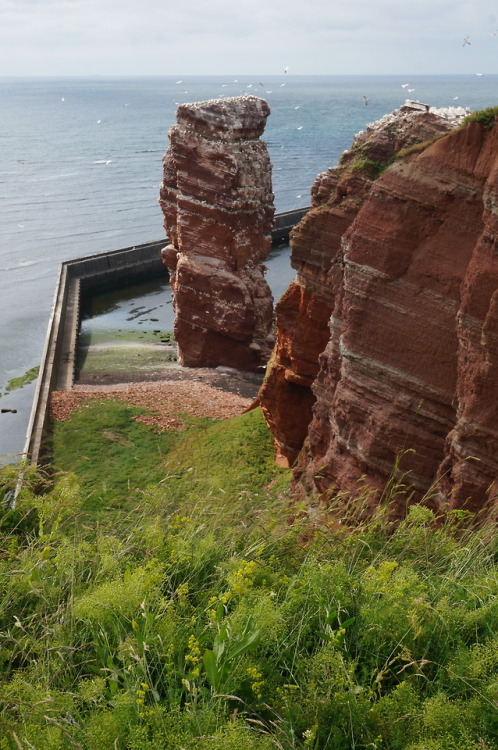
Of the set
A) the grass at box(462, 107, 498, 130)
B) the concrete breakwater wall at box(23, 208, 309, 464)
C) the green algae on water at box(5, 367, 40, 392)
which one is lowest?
the green algae on water at box(5, 367, 40, 392)

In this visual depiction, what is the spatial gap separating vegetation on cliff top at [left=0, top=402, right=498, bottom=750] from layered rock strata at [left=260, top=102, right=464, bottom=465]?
745 cm

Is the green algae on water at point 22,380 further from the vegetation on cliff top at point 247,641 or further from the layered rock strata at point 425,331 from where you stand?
the vegetation on cliff top at point 247,641

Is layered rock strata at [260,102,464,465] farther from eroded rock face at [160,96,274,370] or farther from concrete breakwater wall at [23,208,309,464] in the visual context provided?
eroded rock face at [160,96,274,370]

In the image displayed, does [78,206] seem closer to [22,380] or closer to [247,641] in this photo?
[22,380]

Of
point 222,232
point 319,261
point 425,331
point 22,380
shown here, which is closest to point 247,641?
point 425,331

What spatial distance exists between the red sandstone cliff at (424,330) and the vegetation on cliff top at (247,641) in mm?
3184

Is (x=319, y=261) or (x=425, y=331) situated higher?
(x=319, y=261)

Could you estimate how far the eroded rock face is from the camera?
94.2 ft

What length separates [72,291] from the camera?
48.2 metres

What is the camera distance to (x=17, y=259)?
202 feet

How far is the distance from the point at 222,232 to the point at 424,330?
800 inches

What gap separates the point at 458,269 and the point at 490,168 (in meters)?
1.38

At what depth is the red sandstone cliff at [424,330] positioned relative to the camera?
9.66 m

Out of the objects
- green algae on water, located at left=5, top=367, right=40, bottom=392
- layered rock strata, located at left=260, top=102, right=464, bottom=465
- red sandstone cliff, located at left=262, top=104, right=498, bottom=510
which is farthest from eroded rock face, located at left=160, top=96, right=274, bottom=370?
red sandstone cliff, located at left=262, top=104, right=498, bottom=510
